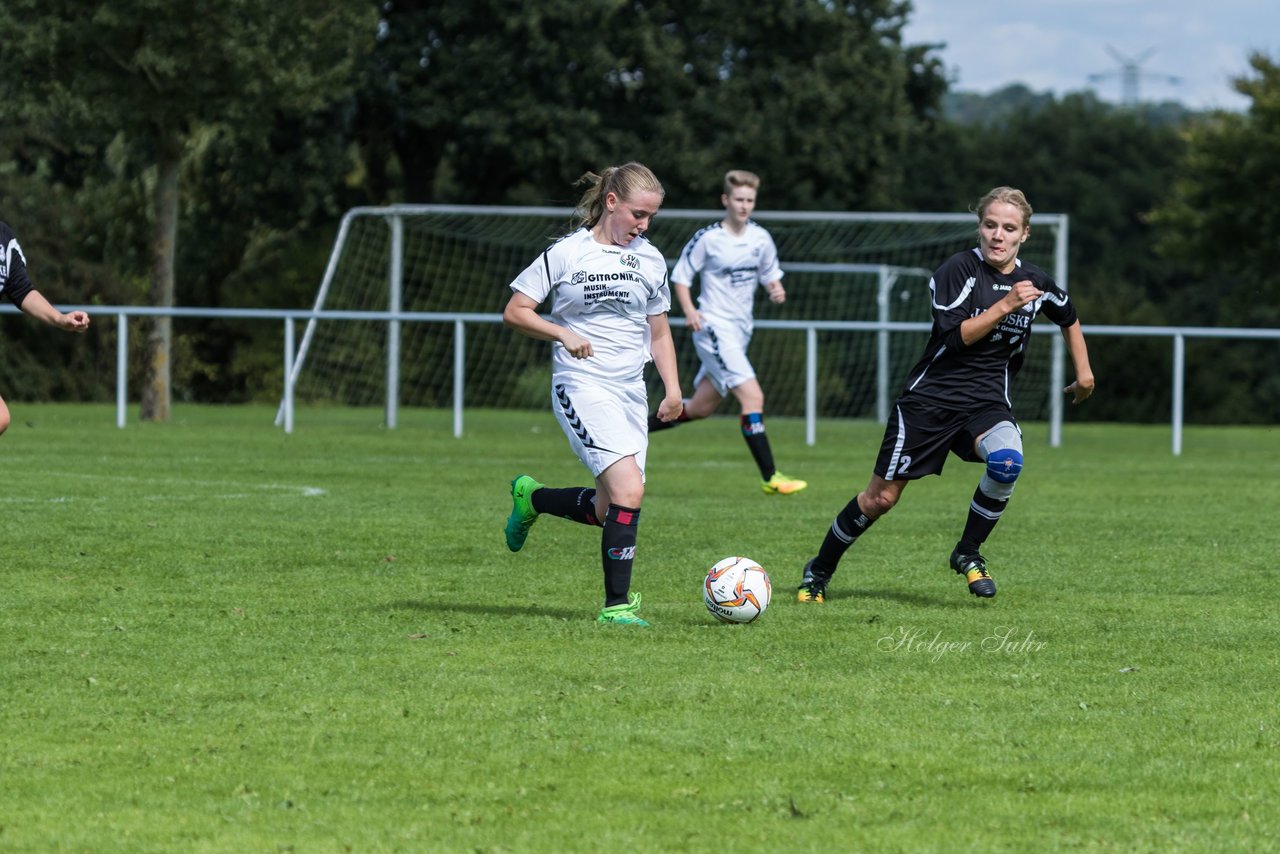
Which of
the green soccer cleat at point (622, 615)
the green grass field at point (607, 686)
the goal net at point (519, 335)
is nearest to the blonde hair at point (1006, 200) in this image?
the green grass field at point (607, 686)

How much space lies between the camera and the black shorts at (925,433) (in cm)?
765

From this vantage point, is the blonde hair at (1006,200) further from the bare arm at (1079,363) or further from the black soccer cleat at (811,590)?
the black soccer cleat at (811,590)

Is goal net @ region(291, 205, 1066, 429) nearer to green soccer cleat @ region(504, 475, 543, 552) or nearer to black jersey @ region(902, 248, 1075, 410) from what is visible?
green soccer cleat @ region(504, 475, 543, 552)

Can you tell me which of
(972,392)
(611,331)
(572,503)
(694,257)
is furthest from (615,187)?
(694,257)

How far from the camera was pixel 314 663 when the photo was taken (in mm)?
6008

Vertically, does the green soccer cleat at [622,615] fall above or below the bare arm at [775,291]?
below

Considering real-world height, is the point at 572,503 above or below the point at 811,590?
above

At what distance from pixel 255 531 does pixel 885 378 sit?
1699 cm

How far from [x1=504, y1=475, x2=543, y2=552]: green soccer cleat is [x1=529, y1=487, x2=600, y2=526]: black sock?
0.12m

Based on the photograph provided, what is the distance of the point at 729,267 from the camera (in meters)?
13.7

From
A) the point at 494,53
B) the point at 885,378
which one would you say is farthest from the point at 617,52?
the point at 885,378

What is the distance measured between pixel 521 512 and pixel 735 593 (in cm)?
136

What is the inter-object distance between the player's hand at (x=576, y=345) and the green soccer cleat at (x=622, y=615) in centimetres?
94

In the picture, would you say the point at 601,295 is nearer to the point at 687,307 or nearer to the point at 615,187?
the point at 615,187
